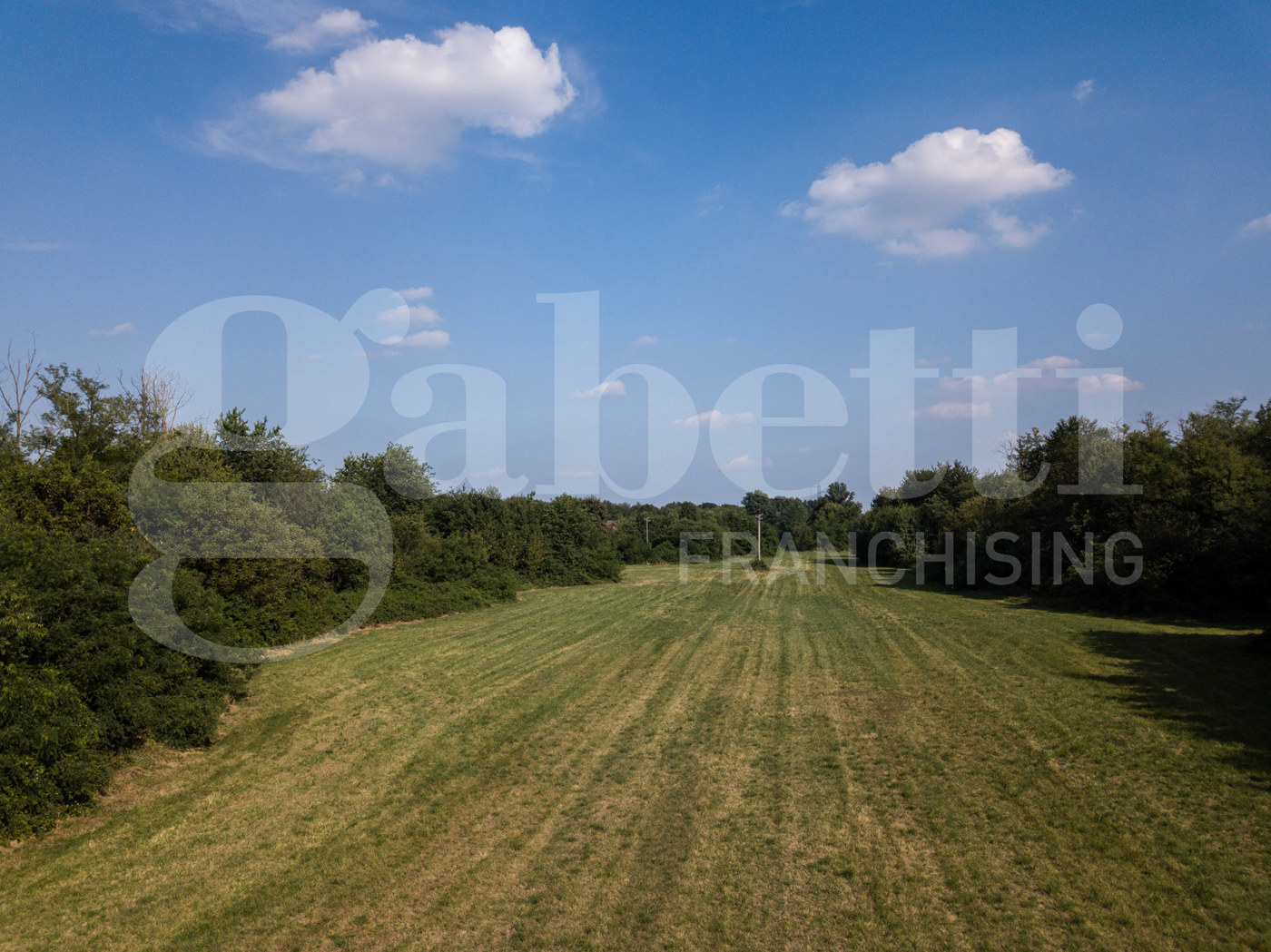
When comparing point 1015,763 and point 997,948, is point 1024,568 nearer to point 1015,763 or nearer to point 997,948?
point 1015,763

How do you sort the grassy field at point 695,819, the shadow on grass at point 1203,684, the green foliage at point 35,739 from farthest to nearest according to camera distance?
the shadow on grass at point 1203,684
the green foliage at point 35,739
the grassy field at point 695,819

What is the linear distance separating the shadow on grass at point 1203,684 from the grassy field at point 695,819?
0.26ft

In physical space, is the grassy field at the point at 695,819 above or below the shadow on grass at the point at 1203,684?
below

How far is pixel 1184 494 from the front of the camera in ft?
62.8

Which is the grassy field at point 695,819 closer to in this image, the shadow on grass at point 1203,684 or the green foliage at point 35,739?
the shadow on grass at point 1203,684

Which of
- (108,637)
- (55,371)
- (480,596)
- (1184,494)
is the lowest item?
(480,596)

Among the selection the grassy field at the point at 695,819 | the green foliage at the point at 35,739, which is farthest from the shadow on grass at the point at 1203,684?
the green foliage at the point at 35,739

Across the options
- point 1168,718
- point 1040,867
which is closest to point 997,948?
point 1040,867

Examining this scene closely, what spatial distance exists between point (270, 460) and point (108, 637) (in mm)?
12486

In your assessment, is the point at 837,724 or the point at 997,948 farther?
the point at 837,724

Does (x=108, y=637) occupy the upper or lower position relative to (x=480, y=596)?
upper

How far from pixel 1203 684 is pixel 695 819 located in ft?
32.1

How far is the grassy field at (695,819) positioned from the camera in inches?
189

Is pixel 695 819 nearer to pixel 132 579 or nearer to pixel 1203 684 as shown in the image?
pixel 132 579
